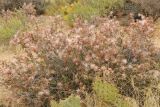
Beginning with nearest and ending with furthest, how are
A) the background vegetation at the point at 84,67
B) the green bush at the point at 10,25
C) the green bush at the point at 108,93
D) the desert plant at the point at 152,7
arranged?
the green bush at the point at 108,93
the background vegetation at the point at 84,67
the desert plant at the point at 152,7
the green bush at the point at 10,25

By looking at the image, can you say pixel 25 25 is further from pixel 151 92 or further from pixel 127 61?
pixel 151 92

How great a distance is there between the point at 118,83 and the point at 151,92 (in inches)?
20.3

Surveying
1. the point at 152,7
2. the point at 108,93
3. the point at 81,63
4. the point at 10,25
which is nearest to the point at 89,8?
the point at 152,7

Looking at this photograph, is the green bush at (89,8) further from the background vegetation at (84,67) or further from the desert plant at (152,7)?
the background vegetation at (84,67)

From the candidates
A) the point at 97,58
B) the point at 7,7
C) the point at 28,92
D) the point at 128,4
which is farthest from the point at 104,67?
the point at 7,7

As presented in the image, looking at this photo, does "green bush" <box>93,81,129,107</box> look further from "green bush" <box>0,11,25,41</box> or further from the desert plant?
"green bush" <box>0,11,25,41</box>

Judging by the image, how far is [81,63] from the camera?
6117 mm

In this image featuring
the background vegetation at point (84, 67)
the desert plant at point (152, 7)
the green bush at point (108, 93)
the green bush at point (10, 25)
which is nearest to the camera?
the green bush at point (108, 93)

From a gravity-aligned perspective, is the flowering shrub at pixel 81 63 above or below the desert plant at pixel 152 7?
above

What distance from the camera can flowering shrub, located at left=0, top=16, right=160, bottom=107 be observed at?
6039 mm

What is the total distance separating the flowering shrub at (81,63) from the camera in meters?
6.04

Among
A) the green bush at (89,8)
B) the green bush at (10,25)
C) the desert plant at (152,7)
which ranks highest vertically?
the desert plant at (152,7)

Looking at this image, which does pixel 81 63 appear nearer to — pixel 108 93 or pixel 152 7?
pixel 108 93

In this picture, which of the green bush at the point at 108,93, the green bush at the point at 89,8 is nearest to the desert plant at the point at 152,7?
the green bush at the point at 89,8
